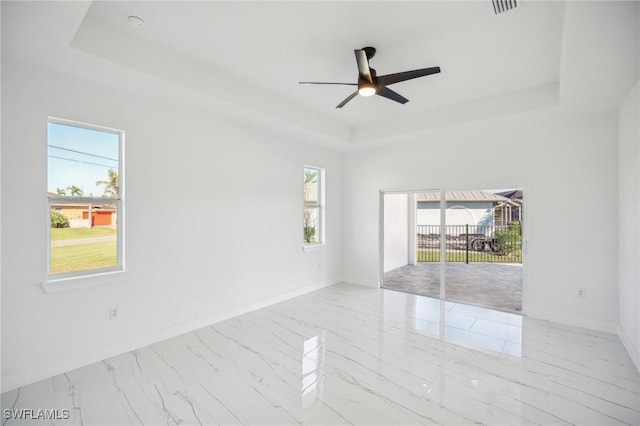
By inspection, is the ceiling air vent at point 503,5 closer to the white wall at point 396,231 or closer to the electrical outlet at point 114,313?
the white wall at point 396,231

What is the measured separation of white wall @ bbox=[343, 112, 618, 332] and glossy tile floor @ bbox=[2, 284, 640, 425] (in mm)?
436

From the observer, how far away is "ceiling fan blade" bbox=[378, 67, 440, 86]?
2.60m

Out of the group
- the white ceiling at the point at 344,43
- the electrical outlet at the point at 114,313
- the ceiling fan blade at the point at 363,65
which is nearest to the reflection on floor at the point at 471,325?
the white ceiling at the point at 344,43

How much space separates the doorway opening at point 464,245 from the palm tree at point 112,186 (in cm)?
430

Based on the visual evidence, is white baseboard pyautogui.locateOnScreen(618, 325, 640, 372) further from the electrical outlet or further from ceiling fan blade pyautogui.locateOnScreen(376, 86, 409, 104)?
the electrical outlet

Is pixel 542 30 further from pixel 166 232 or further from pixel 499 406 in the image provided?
pixel 166 232

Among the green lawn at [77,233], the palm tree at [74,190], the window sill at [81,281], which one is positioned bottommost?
the window sill at [81,281]

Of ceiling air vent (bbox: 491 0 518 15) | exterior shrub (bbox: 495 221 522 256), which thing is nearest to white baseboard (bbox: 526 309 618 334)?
exterior shrub (bbox: 495 221 522 256)

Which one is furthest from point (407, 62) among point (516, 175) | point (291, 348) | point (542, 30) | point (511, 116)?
point (291, 348)

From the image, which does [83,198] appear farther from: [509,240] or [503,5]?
[509,240]

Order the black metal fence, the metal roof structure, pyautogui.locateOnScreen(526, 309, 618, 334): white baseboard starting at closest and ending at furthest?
pyautogui.locateOnScreen(526, 309, 618, 334): white baseboard
the black metal fence
the metal roof structure

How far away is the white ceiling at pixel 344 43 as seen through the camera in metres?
2.22

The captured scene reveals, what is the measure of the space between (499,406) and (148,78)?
415 cm

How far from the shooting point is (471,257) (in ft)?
18.5
